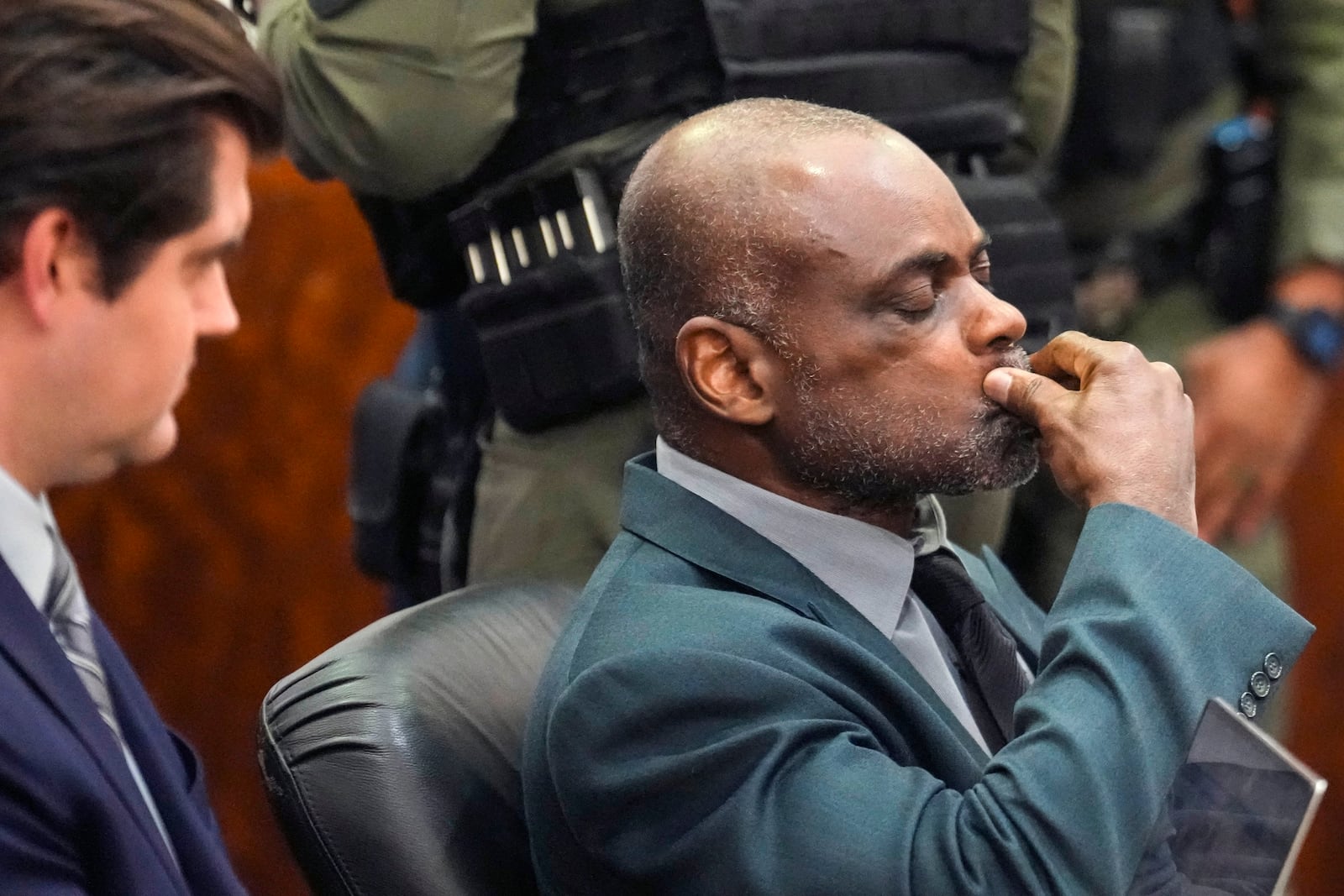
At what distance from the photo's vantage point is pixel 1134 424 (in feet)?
3.53

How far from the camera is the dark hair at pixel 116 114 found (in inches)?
33.0

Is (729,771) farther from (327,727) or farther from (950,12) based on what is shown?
(950,12)

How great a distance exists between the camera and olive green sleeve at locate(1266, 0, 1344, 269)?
1992 mm

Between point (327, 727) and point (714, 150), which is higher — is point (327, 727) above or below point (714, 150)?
below

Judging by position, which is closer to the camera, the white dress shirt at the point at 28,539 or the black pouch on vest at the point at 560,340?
the white dress shirt at the point at 28,539

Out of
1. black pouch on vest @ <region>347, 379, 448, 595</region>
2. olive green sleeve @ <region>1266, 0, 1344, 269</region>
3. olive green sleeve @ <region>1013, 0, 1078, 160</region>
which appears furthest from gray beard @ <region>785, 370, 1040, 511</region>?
olive green sleeve @ <region>1266, 0, 1344, 269</region>

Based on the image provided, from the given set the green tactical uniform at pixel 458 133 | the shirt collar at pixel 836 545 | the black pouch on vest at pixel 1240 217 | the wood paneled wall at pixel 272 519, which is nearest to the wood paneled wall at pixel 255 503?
the wood paneled wall at pixel 272 519

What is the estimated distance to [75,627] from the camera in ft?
3.31

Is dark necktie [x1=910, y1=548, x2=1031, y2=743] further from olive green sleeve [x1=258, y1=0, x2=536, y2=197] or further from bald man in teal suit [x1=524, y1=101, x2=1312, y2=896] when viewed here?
olive green sleeve [x1=258, y1=0, x2=536, y2=197]

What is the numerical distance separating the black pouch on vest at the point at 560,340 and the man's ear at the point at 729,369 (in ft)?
1.30

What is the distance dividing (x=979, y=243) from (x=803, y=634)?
0.33 metres

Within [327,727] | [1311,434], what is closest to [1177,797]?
[327,727]

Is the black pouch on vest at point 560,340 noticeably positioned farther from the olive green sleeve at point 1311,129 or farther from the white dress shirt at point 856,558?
the olive green sleeve at point 1311,129

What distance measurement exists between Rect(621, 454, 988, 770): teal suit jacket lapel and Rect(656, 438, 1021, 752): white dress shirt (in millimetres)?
16
